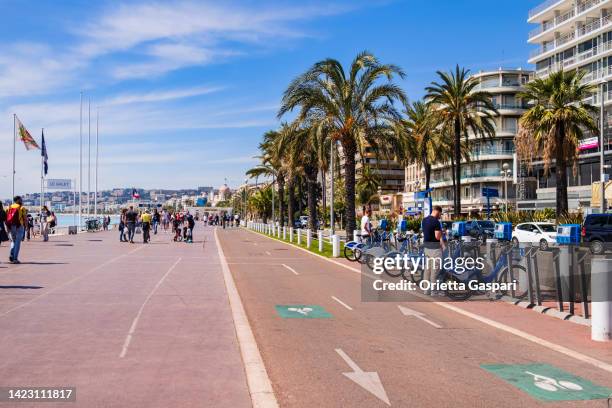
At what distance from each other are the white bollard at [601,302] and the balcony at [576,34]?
174ft

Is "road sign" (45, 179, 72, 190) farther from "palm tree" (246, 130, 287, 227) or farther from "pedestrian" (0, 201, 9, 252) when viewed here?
"pedestrian" (0, 201, 9, 252)

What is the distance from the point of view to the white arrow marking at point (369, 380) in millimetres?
6219

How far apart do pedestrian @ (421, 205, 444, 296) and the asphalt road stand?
3.98 feet

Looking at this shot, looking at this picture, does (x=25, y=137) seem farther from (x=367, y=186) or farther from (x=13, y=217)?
(x=367, y=186)

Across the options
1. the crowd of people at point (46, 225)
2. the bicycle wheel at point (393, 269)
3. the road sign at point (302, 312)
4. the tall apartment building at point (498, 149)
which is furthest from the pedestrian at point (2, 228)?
the tall apartment building at point (498, 149)

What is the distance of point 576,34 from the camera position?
61781mm

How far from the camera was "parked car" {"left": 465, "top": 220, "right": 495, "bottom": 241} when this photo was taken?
36.9 m

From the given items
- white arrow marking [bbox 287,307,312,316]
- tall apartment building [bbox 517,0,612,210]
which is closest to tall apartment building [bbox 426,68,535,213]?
tall apartment building [bbox 517,0,612,210]

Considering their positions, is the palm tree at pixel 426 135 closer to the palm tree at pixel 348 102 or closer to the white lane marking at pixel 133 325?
the palm tree at pixel 348 102

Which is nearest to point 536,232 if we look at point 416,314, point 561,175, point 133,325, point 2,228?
point 561,175

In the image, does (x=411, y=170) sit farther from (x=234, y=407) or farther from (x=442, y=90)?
(x=234, y=407)

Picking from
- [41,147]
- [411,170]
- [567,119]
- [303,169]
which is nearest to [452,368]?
[567,119]

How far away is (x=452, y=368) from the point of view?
7.36 metres

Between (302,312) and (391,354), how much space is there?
359 centimetres
